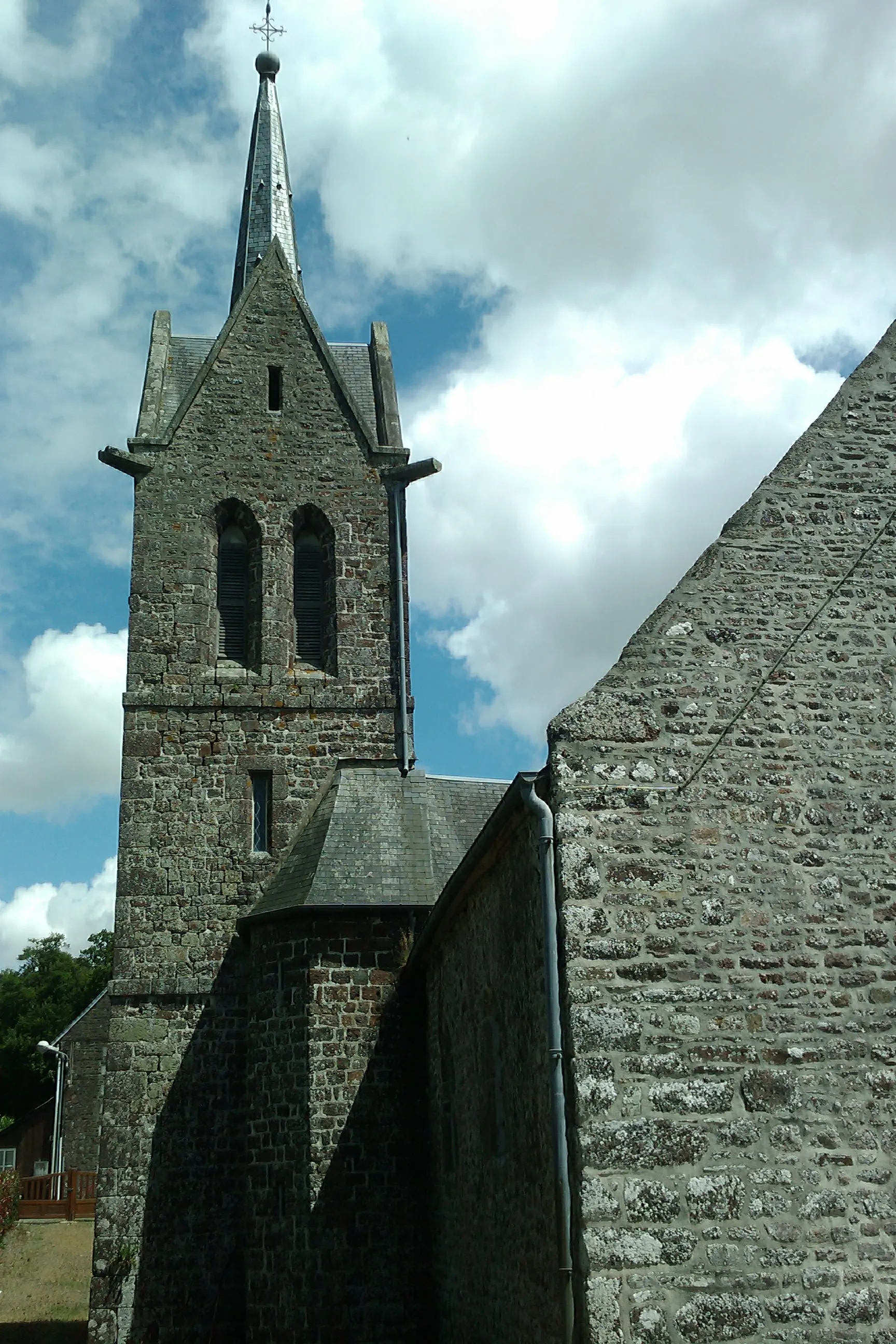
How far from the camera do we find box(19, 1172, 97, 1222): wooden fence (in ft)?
79.9

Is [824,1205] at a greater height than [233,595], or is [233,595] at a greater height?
[233,595]

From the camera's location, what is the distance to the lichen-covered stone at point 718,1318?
6.04 m

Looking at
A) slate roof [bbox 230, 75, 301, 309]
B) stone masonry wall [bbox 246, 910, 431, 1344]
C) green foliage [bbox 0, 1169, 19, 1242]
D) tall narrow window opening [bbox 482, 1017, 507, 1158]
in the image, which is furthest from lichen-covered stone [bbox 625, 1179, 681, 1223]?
green foliage [bbox 0, 1169, 19, 1242]

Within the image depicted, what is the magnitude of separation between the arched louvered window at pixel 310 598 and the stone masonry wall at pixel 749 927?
955cm

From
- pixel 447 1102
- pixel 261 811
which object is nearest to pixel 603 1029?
pixel 447 1102

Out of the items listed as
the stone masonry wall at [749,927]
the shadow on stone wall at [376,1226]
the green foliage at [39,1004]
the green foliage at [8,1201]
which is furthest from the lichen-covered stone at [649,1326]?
the green foliage at [39,1004]

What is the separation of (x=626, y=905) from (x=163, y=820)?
9.52 m

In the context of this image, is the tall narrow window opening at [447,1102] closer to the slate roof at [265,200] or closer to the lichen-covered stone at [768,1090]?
the lichen-covered stone at [768,1090]

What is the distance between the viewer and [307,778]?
15.6 m

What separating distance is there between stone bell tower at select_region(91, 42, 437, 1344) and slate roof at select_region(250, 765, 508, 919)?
46 centimetres

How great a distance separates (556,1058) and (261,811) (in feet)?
30.3

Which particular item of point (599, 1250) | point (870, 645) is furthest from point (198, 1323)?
point (870, 645)

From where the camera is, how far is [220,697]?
51.9 ft

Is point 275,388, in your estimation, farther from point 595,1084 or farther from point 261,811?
point 595,1084
